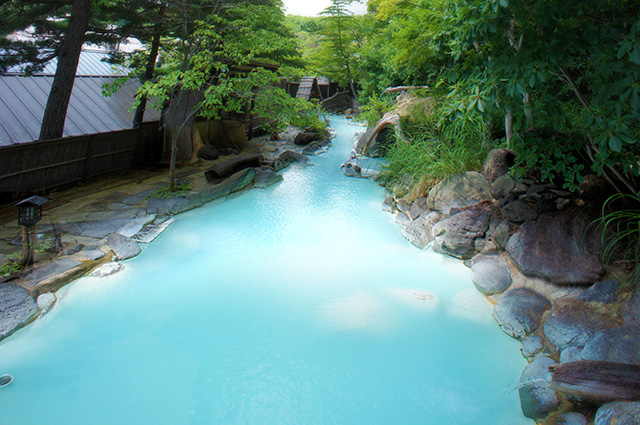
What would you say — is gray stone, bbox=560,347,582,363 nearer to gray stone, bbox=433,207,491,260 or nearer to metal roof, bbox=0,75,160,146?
gray stone, bbox=433,207,491,260

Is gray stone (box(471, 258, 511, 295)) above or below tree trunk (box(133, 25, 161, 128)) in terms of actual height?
below

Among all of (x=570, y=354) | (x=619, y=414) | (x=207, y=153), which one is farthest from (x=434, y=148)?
(x=207, y=153)

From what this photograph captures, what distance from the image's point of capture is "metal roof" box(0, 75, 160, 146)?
6926 mm

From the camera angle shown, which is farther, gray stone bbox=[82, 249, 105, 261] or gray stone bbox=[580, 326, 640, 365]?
gray stone bbox=[82, 249, 105, 261]

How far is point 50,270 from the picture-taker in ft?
15.1

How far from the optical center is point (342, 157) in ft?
39.7

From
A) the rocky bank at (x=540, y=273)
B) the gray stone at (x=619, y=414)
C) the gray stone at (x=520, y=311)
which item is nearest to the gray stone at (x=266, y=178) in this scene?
the rocky bank at (x=540, y=273)

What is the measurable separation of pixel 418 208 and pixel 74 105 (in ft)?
23.7

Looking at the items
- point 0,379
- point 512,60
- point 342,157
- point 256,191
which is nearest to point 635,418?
point 512,60

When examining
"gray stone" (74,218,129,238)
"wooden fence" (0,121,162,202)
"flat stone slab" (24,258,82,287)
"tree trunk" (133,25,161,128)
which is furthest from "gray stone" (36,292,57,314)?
"tree trunk" (133,25,161,128)

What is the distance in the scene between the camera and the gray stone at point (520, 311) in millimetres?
3979

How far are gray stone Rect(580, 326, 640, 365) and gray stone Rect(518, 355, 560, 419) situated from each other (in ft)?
1.08

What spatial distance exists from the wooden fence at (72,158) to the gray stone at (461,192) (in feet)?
20.8

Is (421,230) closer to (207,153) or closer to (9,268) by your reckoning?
(9,268)
